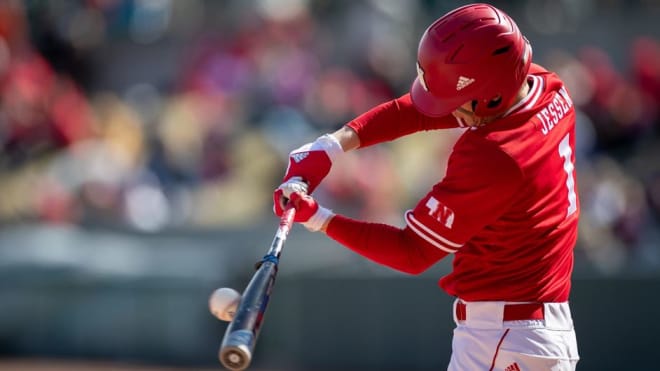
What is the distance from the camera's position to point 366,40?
475 inches

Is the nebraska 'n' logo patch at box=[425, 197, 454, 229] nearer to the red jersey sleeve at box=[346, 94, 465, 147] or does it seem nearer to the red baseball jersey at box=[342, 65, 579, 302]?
the red baseball jersey at box=[342, 65, 579, 302]

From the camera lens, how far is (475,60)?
3.88 m

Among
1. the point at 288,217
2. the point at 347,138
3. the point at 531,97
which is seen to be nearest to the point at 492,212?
the point at 531,97

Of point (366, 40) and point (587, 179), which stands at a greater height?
point (366, 40)

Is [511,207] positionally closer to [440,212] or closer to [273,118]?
[440,212]

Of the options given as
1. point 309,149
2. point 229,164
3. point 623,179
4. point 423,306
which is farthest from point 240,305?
point 229,164

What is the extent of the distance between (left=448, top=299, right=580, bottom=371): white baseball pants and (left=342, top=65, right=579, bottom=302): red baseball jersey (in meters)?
0.06

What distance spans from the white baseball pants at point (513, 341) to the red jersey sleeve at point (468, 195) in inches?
12.4

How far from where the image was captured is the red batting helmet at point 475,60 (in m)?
3.87

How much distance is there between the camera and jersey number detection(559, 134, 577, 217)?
401cm

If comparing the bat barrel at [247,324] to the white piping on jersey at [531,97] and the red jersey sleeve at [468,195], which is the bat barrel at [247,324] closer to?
the red jersey sleeve at [468,195]

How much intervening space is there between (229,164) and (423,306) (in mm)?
2895

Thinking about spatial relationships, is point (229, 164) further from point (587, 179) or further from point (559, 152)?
point (559, 152)

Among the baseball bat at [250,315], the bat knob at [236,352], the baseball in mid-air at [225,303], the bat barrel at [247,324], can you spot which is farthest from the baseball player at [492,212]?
the bat knob at [236,352]
